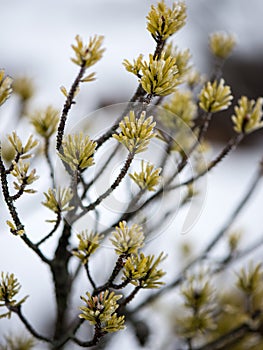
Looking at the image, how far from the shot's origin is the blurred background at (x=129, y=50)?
1430mm

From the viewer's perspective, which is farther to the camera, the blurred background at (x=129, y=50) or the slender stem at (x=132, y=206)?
the blurred background at (x=129, y=50)

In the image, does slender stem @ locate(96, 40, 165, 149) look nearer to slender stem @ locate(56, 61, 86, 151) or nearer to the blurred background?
slender stem @ locate(56, 61, 86, 151)

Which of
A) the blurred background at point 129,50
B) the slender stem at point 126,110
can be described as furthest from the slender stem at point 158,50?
the blurred background at point 129,50

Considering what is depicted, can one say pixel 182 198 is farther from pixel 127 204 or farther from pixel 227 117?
pixel 227 117

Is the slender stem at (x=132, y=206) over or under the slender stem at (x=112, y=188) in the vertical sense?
under

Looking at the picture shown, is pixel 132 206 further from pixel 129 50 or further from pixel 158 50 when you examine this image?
pixel 129 50

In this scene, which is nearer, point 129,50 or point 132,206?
point 132,206

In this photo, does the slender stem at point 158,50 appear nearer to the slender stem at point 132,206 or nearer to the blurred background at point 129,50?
the slender stem at point 132,206

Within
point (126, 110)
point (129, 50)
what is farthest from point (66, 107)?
point (129, 50)

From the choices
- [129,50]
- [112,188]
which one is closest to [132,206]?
[112,188]

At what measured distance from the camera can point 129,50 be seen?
1.54m

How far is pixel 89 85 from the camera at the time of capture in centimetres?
142

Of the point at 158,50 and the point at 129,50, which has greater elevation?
the point at 158,50

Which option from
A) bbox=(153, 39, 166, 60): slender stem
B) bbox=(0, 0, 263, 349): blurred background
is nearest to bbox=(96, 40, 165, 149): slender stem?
bbox=(153, 39, 166, 60): slender stem
